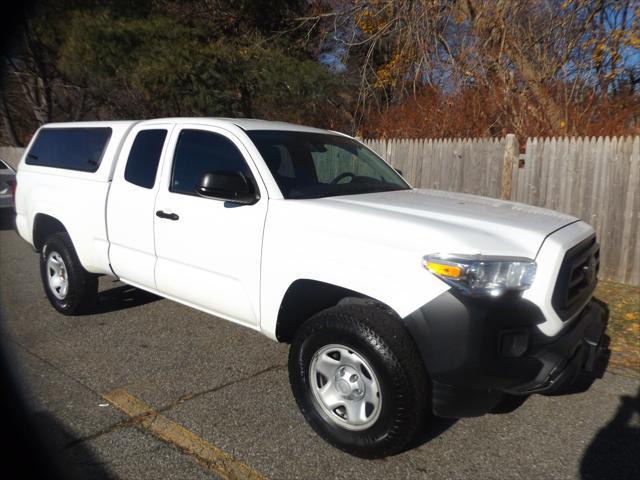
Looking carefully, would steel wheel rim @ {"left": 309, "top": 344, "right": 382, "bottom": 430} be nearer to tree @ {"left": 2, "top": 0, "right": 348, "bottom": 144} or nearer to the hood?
the hood

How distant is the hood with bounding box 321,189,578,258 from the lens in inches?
106

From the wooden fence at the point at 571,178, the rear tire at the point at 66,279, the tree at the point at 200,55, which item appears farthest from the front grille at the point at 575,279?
the tree at the point at 200,55

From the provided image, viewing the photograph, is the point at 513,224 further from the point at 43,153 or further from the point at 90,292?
the point at 43,153

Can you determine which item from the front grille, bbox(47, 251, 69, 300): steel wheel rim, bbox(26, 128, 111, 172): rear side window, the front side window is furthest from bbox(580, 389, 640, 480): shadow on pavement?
bbox(47, 251, 69, 300): steel wheel rim

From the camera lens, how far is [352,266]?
9.43 ft

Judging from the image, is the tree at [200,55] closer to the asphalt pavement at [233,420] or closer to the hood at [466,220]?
the asphalt pavement at [233,420]

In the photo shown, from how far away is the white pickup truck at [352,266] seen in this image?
2590 mm

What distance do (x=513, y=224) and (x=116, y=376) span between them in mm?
2999

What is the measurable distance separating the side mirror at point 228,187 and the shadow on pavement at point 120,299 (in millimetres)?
2680

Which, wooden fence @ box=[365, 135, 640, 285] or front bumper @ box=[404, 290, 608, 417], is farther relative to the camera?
wooden fence @ box=[365, 135, 640, 285]

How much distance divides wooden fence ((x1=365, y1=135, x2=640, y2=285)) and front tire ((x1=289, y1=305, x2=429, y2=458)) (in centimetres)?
516

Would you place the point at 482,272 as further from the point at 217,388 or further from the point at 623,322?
the point at 623,322

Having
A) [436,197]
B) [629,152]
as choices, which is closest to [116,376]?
[436,197]

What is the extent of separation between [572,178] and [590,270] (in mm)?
4296
